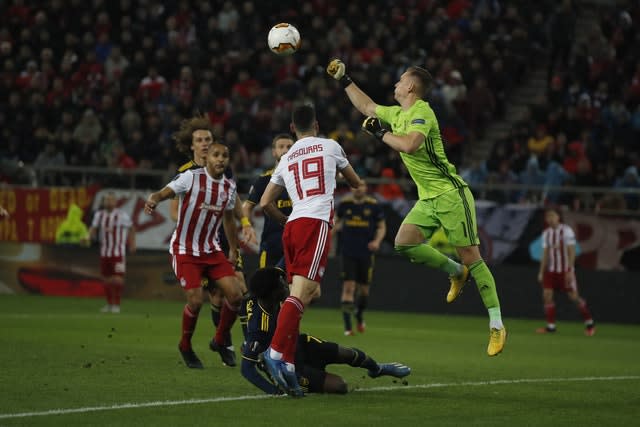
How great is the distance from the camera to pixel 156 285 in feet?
75.5

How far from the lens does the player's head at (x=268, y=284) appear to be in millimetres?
9219

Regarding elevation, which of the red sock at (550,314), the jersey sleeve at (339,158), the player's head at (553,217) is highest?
the jersey sleeve at (339,158)

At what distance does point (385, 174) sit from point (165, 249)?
15.3 ft

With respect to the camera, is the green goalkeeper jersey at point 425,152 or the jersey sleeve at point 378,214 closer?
the green goalkeeper jersey at point 425,152

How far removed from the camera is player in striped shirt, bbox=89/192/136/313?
19.9 m

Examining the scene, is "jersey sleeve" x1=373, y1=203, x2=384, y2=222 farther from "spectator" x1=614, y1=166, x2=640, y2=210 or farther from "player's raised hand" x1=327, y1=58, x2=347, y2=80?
"player's raised hand" x1=327, y1=58, x2=347, y2=80

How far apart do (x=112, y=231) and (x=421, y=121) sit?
11.8 meters

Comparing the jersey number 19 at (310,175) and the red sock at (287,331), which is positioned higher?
the jersey number 19 at (310,175)

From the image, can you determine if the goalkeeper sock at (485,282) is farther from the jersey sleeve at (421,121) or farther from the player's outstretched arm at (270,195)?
the player's outstretched arm at (270,195)

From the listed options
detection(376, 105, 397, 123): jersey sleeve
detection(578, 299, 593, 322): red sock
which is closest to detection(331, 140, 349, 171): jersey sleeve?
detection(376, 105, 397, 123): jersey sleeve

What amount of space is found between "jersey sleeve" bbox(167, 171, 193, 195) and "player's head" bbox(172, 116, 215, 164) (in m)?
0.81

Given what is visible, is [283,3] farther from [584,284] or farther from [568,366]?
[568,366]

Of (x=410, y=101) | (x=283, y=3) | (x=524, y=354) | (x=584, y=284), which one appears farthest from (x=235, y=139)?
(x=410, y=101)

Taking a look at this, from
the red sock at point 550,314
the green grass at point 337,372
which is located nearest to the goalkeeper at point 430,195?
the green grass at point 337,372
